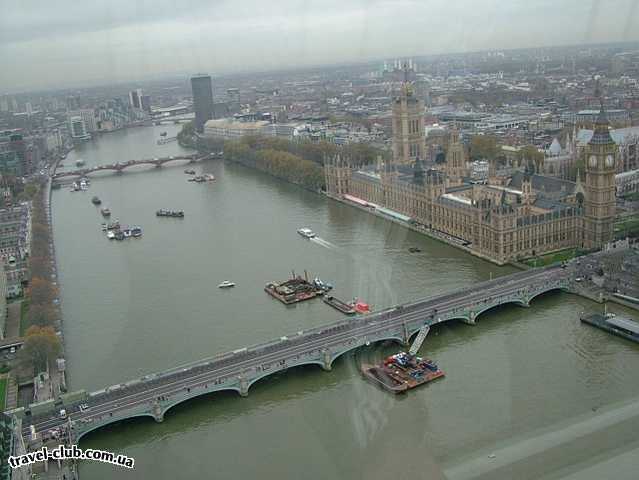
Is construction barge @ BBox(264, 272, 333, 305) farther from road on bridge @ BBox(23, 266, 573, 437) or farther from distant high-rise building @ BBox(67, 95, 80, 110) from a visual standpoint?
distant high-rise building @ BBox(67, 95, 80, 110)

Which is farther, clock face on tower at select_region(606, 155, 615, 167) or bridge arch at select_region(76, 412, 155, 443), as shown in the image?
clock face on tower at select_region(606, 155, 615, 167)

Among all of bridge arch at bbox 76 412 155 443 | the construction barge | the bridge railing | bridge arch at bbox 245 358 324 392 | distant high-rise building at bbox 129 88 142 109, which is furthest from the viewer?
distant high-rise building at bbox 129 88 142 109

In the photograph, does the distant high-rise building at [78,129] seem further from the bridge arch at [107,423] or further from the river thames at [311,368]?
the bridge arch at [107,423]

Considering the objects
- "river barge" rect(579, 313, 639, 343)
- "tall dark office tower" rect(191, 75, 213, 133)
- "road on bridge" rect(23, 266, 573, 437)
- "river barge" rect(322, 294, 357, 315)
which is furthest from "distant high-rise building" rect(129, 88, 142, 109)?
"river barge" rect(579, 313, 639, 343)

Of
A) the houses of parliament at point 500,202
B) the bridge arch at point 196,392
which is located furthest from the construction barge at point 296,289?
the houses of parliament at point 500,202

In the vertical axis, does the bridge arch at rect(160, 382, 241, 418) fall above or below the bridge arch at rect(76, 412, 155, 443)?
above

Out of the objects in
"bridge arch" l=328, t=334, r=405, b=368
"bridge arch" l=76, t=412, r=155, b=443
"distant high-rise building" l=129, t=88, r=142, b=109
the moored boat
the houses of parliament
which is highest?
"distant high-rise building" l=129, t=88, r=142, b=109

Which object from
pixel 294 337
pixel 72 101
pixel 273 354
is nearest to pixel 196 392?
pixel 273 354
